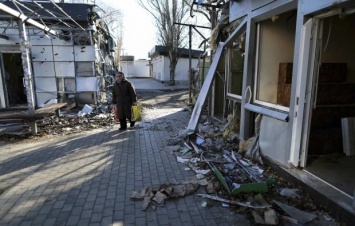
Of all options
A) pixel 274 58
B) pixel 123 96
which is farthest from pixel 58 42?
pixel 274 58

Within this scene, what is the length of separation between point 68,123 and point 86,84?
9.87 ft

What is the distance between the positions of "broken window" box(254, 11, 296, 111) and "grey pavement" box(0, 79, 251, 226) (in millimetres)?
2198

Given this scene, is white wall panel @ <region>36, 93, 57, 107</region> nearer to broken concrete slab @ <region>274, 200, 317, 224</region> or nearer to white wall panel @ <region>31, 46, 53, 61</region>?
white wall panel @ <region>31, 46, 53, 61</region>

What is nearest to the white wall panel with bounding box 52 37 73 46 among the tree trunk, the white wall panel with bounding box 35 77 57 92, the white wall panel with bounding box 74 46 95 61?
the white wall panel with bounding box 74 46 95 61

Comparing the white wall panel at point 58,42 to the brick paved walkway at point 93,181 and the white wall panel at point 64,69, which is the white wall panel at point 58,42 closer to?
the white wall panel at point 64,69

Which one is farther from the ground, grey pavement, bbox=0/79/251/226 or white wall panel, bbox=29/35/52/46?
white wall panel, bbox=29/35/52/46

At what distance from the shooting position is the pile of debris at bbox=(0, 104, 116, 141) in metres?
7.12

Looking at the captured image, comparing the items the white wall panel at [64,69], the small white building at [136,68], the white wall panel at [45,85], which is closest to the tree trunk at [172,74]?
the white wall panel at [64,69]

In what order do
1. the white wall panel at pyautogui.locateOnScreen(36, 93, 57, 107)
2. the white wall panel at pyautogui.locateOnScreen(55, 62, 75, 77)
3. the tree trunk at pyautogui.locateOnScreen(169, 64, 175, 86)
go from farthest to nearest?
the tree trunk at pyautogui.locateOnScreen(169, 64, 175, 86), the white wall panel at pyautogui.locateOnScreen(36, 93, 57, 107), the white wall panel at pyautogui.locateOnScreen(55, 62, 75, 77)

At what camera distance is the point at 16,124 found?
8352 mm

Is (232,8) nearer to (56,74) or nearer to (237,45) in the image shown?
(237,45)

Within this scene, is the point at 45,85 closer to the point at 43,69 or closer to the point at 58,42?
the point at 43,69

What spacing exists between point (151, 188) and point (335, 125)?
3436 mm

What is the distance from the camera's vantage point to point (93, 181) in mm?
4207
